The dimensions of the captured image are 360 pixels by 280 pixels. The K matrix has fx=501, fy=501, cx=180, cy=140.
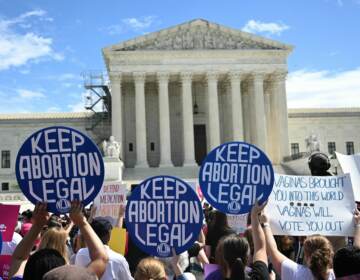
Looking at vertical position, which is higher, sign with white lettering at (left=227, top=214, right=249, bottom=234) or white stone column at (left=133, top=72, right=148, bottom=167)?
white stone column at (left=133, top=72, right=148, bottom=167)

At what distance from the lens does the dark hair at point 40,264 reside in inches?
165

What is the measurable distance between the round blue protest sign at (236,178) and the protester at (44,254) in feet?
6.32

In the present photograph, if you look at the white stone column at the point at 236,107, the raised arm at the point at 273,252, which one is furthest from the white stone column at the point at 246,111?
the raised arm at the point at 273,252

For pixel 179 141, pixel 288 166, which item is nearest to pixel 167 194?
pixel 288 166

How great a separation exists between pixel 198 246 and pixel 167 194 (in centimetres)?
129

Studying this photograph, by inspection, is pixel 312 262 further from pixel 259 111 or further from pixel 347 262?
pixel 259 111

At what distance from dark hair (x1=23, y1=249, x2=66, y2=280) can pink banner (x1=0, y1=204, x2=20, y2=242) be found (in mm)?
2815

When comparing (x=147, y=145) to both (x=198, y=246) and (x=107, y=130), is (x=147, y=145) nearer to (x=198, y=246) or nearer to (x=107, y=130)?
(x=107, y=130)

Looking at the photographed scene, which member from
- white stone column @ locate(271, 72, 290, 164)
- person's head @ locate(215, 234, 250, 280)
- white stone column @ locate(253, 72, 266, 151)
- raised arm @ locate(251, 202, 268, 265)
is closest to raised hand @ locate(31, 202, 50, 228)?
person's head @ locate(215, 234, 250, 280)

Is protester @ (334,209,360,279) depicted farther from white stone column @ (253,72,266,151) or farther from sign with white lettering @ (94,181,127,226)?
white stone column @ (253,72,266,151)

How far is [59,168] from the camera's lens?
5641 mm

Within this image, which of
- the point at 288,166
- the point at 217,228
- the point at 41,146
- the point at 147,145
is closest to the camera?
the point at 41,146

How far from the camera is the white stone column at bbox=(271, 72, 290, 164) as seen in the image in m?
53.6

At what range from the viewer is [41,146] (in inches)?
225
